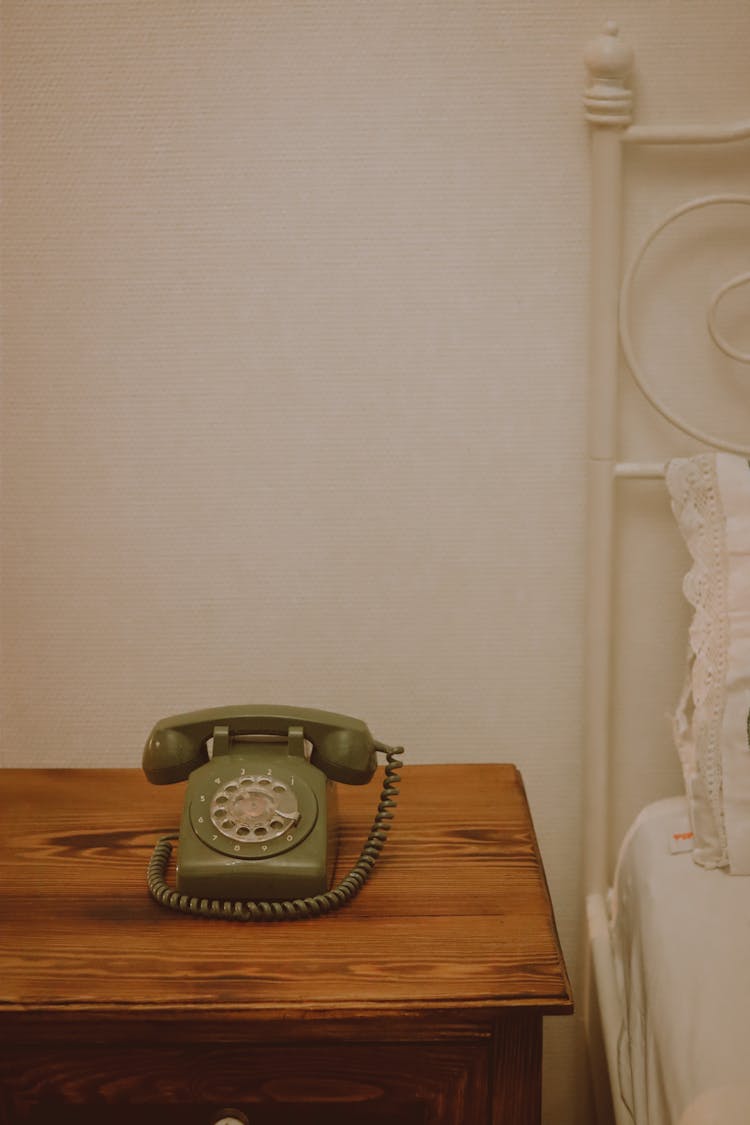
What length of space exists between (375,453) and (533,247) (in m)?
0.28

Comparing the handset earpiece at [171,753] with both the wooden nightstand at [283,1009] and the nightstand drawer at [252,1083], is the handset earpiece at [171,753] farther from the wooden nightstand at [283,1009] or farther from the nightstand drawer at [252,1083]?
the nightstand drawer at [252,1083]

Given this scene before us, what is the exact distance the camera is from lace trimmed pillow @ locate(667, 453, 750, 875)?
1117 millimetres

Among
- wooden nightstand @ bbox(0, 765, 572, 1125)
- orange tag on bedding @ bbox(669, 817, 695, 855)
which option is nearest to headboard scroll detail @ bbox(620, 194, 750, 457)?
orange tag on bedding @ bbox(669, 817, 695, 855)

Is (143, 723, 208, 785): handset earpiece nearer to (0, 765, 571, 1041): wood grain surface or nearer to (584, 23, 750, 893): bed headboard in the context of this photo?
(0, 765, 571, 1041): wood grain surface

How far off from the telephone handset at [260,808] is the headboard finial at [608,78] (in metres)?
0.65

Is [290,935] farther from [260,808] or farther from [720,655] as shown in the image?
[720,655]

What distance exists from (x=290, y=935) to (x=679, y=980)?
0.34 metres

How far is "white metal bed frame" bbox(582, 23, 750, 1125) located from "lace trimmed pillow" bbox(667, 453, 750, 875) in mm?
79

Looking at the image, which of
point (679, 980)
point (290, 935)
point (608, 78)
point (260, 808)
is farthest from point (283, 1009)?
point (608, 78)

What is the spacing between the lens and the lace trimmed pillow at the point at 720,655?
3.67 ft

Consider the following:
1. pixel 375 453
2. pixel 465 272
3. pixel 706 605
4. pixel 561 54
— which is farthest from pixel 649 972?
pixel 561 54

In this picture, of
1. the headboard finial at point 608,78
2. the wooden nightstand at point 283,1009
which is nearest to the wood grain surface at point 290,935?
the wooden nightstand at point 283,1009

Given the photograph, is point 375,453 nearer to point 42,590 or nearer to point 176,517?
point 176,517

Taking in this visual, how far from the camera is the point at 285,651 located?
1.35 metres
